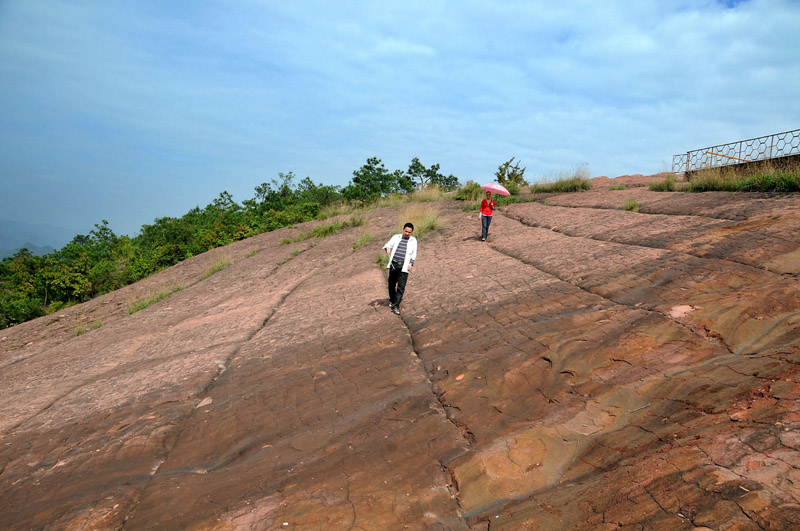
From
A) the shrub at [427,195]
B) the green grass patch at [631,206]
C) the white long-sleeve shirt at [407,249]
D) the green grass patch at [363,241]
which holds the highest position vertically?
the shrub at [427,195]

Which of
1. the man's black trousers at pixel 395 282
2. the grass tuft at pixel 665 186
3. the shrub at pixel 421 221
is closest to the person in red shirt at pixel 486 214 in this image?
the shrub at pixel 421 221

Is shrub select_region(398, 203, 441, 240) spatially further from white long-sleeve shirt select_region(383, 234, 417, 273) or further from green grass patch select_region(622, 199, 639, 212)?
white long-sleeve shirt select_region(383, 234, 417, 273)

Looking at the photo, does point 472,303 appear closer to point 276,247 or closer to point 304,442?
point 304,442

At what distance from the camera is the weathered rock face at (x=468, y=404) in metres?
3.10

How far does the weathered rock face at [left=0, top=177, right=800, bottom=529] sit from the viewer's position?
3100 millimetres

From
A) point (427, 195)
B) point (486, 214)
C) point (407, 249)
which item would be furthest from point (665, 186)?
point (407, 249)

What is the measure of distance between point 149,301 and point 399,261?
8.27 meters

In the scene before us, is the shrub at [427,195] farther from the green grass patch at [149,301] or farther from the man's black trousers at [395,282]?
the man's black trousers at [395,282]

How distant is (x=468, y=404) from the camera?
14.7ft

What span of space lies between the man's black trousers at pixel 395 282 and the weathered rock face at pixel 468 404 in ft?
1.02

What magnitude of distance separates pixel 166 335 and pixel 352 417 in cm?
555

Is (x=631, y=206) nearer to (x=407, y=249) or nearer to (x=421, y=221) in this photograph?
(x=421, y=221)

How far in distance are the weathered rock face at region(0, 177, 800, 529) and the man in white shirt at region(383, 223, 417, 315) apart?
0.34 metres

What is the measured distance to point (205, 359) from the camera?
269 inches
